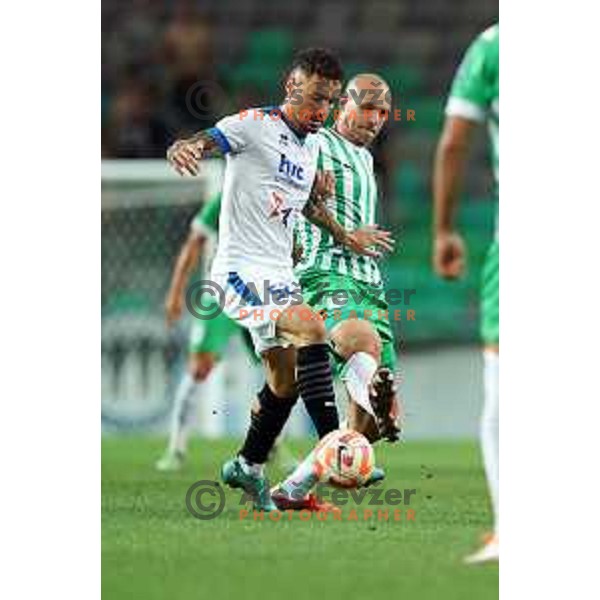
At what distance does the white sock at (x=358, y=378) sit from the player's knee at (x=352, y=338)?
0.02 metres

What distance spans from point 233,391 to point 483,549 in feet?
12.3

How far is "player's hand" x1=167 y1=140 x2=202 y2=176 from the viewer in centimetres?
604

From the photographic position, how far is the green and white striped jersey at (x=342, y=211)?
643 centimetres

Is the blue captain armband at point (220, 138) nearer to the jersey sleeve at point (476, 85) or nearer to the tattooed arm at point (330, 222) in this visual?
the tattooed arm at point (330, 222)

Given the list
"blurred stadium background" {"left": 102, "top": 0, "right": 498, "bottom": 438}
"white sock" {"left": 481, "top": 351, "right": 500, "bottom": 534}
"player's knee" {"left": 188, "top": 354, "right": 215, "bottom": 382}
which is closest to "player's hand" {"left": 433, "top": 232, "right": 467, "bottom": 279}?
"white sock" {"left": 481, "top": 351, "right": 500, "bottom": 534}

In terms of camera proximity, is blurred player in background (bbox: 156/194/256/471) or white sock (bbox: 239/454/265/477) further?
blurred player in background (bbox: 156/194/256/471)

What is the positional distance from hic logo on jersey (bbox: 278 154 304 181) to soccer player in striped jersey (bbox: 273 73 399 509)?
0.09 m

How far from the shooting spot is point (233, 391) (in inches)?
376

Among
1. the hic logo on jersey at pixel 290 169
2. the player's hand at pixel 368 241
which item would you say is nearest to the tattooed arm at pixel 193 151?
the hic logo on jersey at pixel 290 169

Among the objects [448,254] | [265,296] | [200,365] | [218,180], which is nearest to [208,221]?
[218,180]

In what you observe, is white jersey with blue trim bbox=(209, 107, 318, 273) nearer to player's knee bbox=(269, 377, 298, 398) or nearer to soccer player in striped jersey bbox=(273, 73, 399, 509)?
soccer player in striped jersey bbox=(273, 73, 399, 509)

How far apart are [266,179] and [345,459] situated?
108cm

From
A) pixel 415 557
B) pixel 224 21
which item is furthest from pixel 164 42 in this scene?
pixel 415 557
